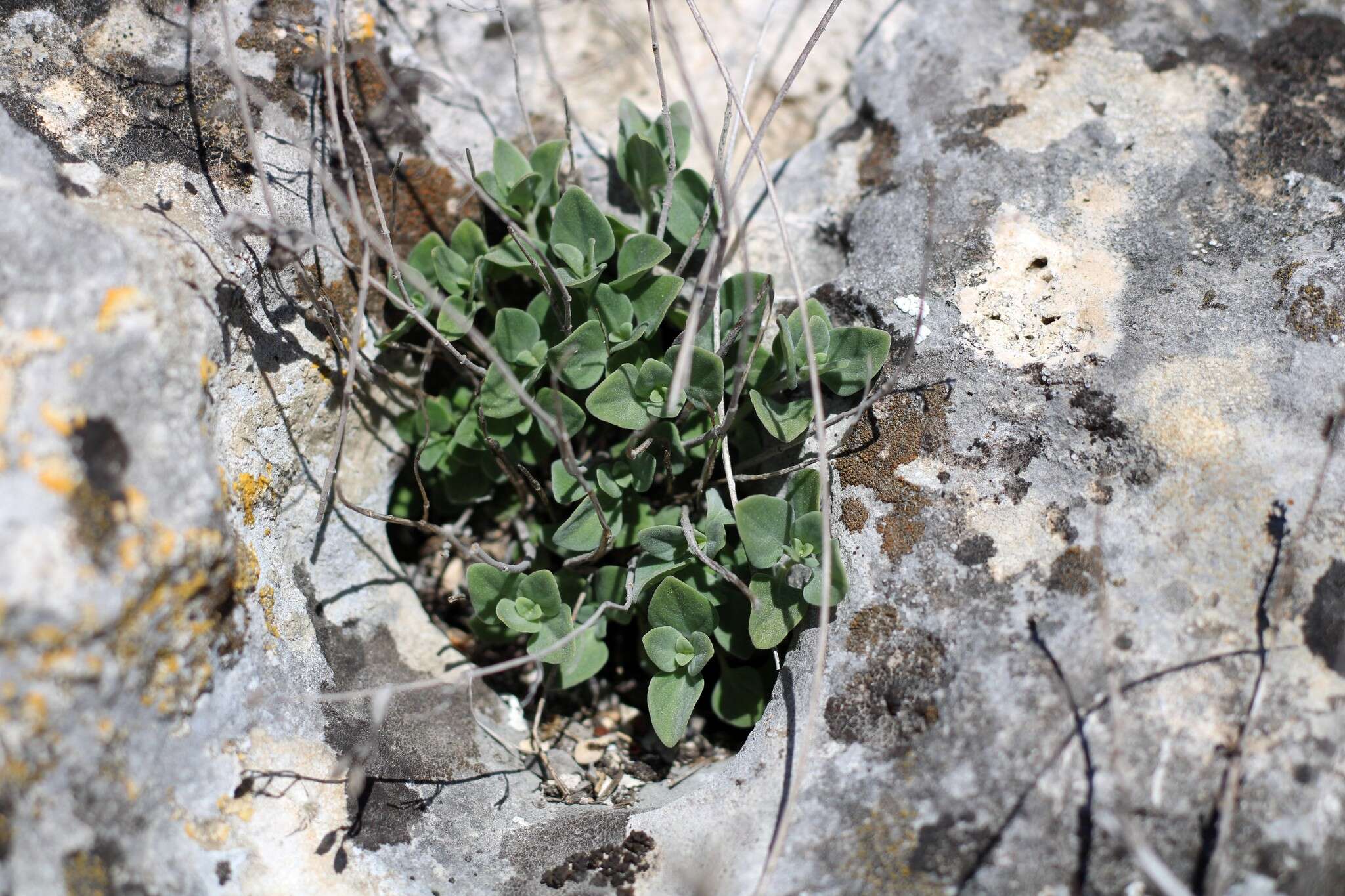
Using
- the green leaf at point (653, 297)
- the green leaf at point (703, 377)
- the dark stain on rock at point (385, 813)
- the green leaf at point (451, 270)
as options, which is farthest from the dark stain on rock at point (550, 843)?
the green leaf at point (451, 270)

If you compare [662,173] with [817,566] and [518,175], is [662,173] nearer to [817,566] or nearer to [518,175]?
[518,175]

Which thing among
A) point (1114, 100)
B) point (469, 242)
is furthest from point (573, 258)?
point (1114, 100)

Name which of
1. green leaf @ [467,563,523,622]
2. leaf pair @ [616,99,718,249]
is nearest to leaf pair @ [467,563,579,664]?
green leaf @ [467,563,523,622]

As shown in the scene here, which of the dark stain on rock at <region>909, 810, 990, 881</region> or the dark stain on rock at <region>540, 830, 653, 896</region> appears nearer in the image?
the dark stain on rock at <region>909, 810, 990, 881</region>

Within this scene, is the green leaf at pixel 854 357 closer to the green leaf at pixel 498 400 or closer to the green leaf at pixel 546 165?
the green leaf at pixel 498 400

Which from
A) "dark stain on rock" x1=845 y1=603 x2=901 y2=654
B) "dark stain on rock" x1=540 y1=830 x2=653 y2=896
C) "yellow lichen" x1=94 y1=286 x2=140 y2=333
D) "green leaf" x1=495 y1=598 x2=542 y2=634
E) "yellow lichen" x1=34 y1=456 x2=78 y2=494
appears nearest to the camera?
"yellow lichen" x1=34 y1=456 x2=78 y2=494

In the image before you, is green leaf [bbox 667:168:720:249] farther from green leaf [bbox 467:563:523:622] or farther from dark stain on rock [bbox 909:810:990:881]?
dark stain on rock [bbox 909:810:990:881]

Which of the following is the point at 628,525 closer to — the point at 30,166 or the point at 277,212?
the point at 277,212
